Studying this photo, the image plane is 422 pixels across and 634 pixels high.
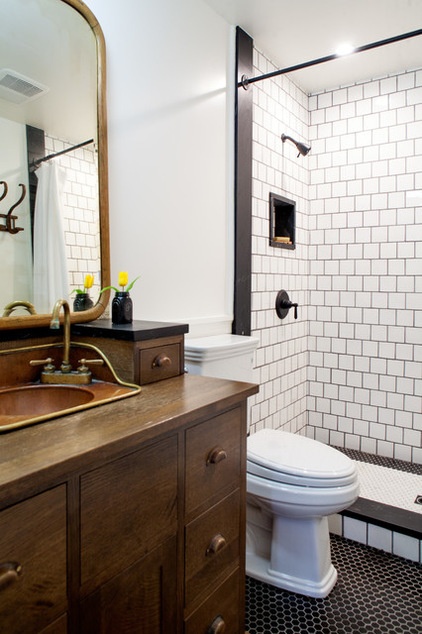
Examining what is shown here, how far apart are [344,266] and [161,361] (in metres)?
2.11

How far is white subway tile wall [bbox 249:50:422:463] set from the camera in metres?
2.71

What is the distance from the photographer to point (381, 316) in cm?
295

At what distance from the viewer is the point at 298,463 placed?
1.75 metres

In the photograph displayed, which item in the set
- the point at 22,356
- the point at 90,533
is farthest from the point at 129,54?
the point at 90,533

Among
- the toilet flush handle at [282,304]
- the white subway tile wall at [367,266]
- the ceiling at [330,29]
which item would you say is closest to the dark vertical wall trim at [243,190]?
the ceiling at [330,29]

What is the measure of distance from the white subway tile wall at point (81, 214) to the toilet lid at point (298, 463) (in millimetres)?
961

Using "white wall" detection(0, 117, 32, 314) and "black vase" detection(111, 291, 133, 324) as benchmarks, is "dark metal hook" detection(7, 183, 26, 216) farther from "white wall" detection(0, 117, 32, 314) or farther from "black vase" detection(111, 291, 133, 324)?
"black vase" detection(111, 291, 133, 324)

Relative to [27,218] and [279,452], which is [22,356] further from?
[279,452]

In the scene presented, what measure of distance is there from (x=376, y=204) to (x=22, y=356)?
2.52 meters

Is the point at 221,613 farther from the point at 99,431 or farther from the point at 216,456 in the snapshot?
the point at 99,431

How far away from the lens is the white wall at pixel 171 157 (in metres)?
1.68

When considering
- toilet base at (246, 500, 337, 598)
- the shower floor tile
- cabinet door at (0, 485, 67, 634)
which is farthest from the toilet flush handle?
cabinet door at (0, 485, 67, 634)

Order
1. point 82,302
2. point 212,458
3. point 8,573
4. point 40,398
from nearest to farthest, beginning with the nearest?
point 8,573 < point 212,458 < point 40,398 < point 82,302

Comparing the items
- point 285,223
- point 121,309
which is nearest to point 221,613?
point 121,309
